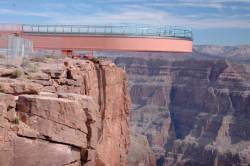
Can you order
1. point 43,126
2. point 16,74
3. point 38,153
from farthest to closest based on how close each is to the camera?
1. point 16,74
2. point 43,126
3. point 38,153

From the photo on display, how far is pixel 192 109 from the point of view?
189 meters

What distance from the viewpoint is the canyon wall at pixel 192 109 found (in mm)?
155000

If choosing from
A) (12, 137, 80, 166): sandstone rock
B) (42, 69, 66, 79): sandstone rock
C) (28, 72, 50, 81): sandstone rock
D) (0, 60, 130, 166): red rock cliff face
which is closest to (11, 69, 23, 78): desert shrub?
(0, 60, 130, 166): red rock cliff face

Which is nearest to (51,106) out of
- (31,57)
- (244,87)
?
(31,57)

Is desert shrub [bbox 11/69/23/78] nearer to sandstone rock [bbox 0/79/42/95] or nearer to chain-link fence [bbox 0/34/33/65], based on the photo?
sandstone rock [bbox 0/79/42/95]

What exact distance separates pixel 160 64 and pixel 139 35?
167111 mm

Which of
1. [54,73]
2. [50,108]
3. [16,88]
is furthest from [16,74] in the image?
[54,73]

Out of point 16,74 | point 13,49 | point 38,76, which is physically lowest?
point 38,76

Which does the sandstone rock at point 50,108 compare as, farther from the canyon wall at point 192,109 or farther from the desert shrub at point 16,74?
the canyon wall at point 192,109

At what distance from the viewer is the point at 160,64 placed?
198 metres

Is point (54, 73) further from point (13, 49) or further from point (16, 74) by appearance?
point (13, 49)

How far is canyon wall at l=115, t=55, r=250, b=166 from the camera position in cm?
15500

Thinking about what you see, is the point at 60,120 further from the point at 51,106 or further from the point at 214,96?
the point at 214,96

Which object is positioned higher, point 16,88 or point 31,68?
point 31,68
